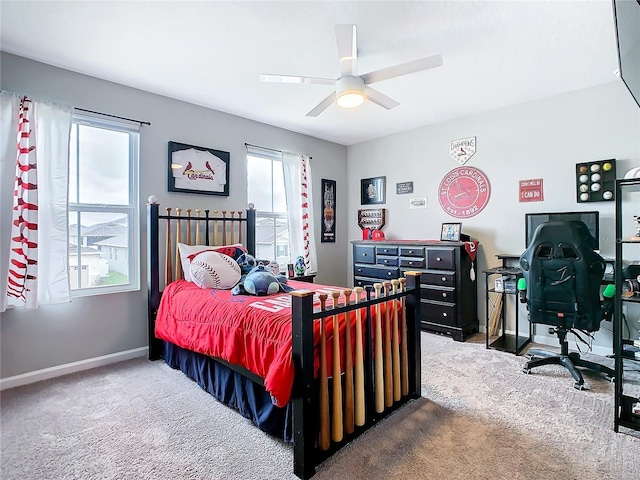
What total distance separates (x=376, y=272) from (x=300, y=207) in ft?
4.41

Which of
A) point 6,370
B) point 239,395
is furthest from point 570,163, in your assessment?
point 6,370

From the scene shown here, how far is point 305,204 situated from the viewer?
182 inches

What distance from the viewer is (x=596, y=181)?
10.5 feet

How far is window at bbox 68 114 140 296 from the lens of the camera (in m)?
2.94

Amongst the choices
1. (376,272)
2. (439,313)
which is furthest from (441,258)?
(376,272)

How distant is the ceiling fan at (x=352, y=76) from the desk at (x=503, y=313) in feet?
6.96

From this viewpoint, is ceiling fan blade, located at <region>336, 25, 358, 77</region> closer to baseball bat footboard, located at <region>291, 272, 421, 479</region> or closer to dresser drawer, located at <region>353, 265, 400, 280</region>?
baseball bat footboard, located at <region>291, 272, 421, 479</region>

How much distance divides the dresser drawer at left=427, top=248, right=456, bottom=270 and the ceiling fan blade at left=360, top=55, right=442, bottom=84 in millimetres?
2142

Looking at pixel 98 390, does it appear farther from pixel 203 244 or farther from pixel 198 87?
pixel 198 87

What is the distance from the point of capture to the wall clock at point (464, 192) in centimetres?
399

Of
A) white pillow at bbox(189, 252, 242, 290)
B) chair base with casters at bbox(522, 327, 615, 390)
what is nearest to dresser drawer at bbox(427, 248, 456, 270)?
chair base with casters at bbox(522, 327, 615, 390)

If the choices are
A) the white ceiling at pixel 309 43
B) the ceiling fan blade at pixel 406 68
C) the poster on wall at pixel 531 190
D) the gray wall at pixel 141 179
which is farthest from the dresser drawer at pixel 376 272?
the ceiling fan blade at pixel 406 68

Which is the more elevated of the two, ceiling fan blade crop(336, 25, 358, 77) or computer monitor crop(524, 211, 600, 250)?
ceiling fan blade crop(336, 25, 358, 77)

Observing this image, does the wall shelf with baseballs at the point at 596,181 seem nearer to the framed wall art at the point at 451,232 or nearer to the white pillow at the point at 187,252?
the framed wall art at the point at 451,232
